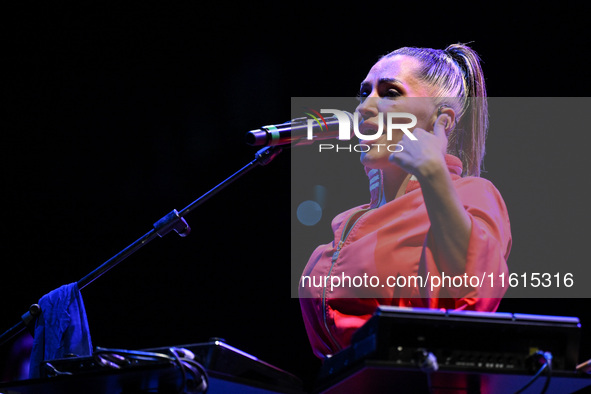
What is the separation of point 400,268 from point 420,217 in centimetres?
17

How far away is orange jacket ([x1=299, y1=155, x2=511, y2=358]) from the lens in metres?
1.77

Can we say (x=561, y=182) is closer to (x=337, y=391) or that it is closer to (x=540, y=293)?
(x=540, y=293)

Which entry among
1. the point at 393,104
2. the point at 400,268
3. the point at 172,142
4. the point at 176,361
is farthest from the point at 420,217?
the point at 172,142

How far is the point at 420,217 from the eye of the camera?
1.95 metres

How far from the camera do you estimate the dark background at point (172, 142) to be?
2736mm

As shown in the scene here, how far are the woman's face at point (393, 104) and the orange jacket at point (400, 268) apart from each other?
0.15 metres

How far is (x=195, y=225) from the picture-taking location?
→ 114 inches

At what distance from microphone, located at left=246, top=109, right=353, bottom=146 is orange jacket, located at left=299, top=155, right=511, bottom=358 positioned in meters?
0.29

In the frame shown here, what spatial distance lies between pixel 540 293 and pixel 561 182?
1.35 feet

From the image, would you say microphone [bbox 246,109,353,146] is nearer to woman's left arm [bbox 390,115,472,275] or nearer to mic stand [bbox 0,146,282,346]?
mic stand [bbox 0,146,282,346]

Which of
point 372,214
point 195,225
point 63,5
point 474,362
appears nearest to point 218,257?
point 195,225

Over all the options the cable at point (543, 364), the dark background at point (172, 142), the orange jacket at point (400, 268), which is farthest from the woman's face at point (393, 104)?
the cable at point (543, 364)

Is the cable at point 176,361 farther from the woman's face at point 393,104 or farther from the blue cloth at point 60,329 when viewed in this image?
the woman's face at point 393,104

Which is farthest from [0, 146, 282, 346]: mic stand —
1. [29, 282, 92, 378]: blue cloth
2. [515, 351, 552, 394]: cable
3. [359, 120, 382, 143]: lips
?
[515, 351, 552, 394]: cable
